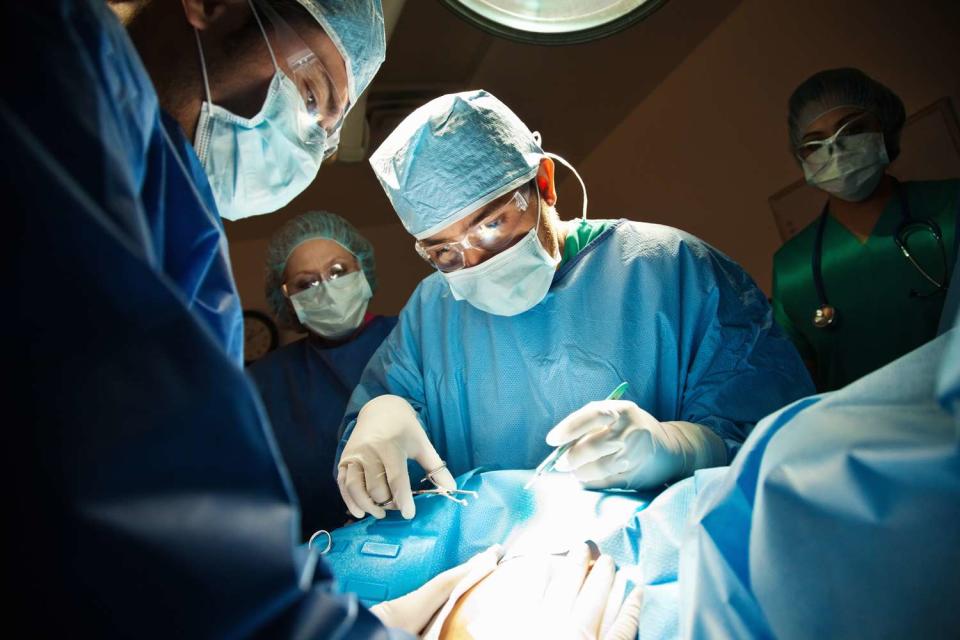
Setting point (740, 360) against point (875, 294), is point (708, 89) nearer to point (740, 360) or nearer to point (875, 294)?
point (875, 294)

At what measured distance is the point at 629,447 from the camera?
4.15 feet

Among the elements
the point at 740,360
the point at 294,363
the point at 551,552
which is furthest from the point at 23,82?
the point at 294,363

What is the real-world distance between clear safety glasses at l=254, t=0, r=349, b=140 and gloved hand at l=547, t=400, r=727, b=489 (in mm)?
783

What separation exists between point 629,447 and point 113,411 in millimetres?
1022

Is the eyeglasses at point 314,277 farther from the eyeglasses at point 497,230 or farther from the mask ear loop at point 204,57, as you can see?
the mask ear loop at point 204,57

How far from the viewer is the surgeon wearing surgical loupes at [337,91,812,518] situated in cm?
148

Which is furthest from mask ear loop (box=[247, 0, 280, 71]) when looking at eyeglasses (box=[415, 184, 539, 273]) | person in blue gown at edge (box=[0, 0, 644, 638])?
eyeglasses (box=[415, 184, 539, 273])

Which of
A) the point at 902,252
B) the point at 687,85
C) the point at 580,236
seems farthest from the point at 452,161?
the point at 687,85

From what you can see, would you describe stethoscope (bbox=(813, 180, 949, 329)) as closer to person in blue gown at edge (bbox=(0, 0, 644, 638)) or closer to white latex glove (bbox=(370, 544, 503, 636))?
white latex glove (bbox=(370, 544, 503, 636))

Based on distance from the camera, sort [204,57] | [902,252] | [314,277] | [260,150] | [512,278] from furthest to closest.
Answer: [314,277] → [902,252] → [512,278] → [260,150] → [204,57]

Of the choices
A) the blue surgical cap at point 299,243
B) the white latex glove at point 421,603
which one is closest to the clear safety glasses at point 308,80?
the white latex glove at point 421,603

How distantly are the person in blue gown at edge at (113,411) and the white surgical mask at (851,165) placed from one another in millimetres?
2146

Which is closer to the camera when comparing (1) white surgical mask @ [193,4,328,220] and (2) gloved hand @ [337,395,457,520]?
(1) white surgical mask @ [193,4,328,220]

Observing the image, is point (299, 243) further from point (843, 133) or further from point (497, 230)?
point (843, 133)
